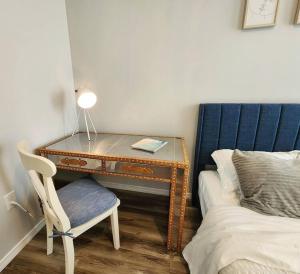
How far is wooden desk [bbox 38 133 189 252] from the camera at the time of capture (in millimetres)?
1207

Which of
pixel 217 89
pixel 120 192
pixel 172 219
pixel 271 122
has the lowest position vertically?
pixel 120 192

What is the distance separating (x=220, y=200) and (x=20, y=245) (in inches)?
58.9

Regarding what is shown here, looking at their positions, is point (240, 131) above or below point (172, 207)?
above

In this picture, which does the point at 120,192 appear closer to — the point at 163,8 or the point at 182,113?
the point at 182,113

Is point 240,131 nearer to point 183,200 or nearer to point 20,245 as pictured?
point 183,200

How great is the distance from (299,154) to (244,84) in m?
0.67

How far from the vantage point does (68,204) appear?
115 centimetres

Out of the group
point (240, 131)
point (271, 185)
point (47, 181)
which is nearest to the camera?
point (47, 181)

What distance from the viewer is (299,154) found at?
134 centimetres

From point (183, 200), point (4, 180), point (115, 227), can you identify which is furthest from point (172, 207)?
point (4, 180)

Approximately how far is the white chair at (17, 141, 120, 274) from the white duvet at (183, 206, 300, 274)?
2.03 ft

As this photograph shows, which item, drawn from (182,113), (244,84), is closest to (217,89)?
(244,84)

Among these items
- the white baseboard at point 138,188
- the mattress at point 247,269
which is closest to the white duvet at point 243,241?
the mattress at point 247,269

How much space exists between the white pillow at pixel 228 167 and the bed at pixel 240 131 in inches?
2.8
